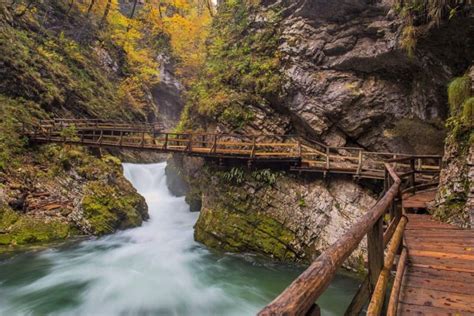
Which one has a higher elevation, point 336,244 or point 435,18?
point 435,18

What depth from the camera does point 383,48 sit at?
42.3 feet

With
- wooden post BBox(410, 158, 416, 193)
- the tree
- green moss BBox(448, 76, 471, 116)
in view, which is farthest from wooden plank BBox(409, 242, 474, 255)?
the tree

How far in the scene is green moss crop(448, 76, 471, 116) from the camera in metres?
7.51

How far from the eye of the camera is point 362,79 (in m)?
13.9

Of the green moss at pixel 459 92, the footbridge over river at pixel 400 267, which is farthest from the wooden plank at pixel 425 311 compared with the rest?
the green moss at pixel 459 92

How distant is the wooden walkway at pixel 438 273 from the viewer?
291 centimetres

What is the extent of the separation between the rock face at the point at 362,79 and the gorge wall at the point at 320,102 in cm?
4

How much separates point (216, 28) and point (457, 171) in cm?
1879

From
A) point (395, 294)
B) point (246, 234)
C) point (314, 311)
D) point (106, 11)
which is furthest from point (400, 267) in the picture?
point (106, 11)

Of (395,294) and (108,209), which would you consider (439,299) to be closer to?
(395,294)

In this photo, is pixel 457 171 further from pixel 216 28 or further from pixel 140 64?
pixel 140 64

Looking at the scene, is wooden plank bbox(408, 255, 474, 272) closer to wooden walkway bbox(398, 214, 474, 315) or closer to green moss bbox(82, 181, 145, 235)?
wooden walkway bbox(398, 214, 474, 315)

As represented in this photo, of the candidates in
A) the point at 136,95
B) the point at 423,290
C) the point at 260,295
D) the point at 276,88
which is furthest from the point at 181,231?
the point at 136,95

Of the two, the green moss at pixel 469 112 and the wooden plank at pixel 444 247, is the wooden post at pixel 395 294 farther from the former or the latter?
the green moss at pixel 469 112
